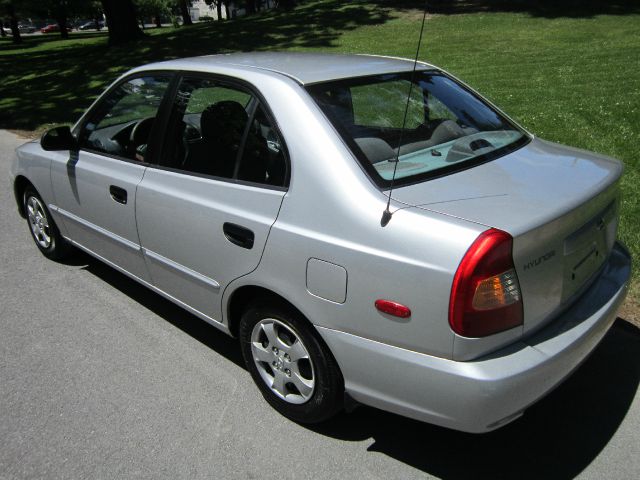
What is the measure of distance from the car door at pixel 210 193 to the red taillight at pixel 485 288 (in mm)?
977

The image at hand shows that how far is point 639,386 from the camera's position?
129 inches

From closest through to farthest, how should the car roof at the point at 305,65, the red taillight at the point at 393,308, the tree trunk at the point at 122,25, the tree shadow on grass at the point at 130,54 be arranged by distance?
the red taillight at the point at 393,308
the car roof at the point at 305,65
the tree shadow on grass at the point at 130,54
the tree trunk at the point at 122,25

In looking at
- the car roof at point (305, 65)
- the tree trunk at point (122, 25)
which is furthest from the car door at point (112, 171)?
the tree trunk at point (122, 25)

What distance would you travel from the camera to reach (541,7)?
20047mm

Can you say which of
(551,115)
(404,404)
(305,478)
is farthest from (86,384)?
(551,115)

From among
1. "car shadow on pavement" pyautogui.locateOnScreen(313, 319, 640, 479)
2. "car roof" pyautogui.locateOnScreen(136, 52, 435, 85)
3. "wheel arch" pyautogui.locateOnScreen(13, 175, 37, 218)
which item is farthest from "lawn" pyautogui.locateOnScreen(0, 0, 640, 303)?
"wheel arch" pyautogui.locateOnScreen(13, 175, 37, 218)

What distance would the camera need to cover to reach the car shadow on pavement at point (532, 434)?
277cm

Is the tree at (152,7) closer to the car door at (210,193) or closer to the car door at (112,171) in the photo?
the car door at (112,171)

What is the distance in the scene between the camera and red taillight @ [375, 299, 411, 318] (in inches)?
93.5

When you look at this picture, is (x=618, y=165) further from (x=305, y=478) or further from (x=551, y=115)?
(x=551, y=115)

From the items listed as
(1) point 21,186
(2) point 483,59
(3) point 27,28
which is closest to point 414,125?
(1) point 21,186

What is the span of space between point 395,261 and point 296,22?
64.5 feet

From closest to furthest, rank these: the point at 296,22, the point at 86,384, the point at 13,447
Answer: the point at 13,447, the point at 86,384, the point at 296,22

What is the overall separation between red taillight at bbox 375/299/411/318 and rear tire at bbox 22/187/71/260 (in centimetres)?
342
